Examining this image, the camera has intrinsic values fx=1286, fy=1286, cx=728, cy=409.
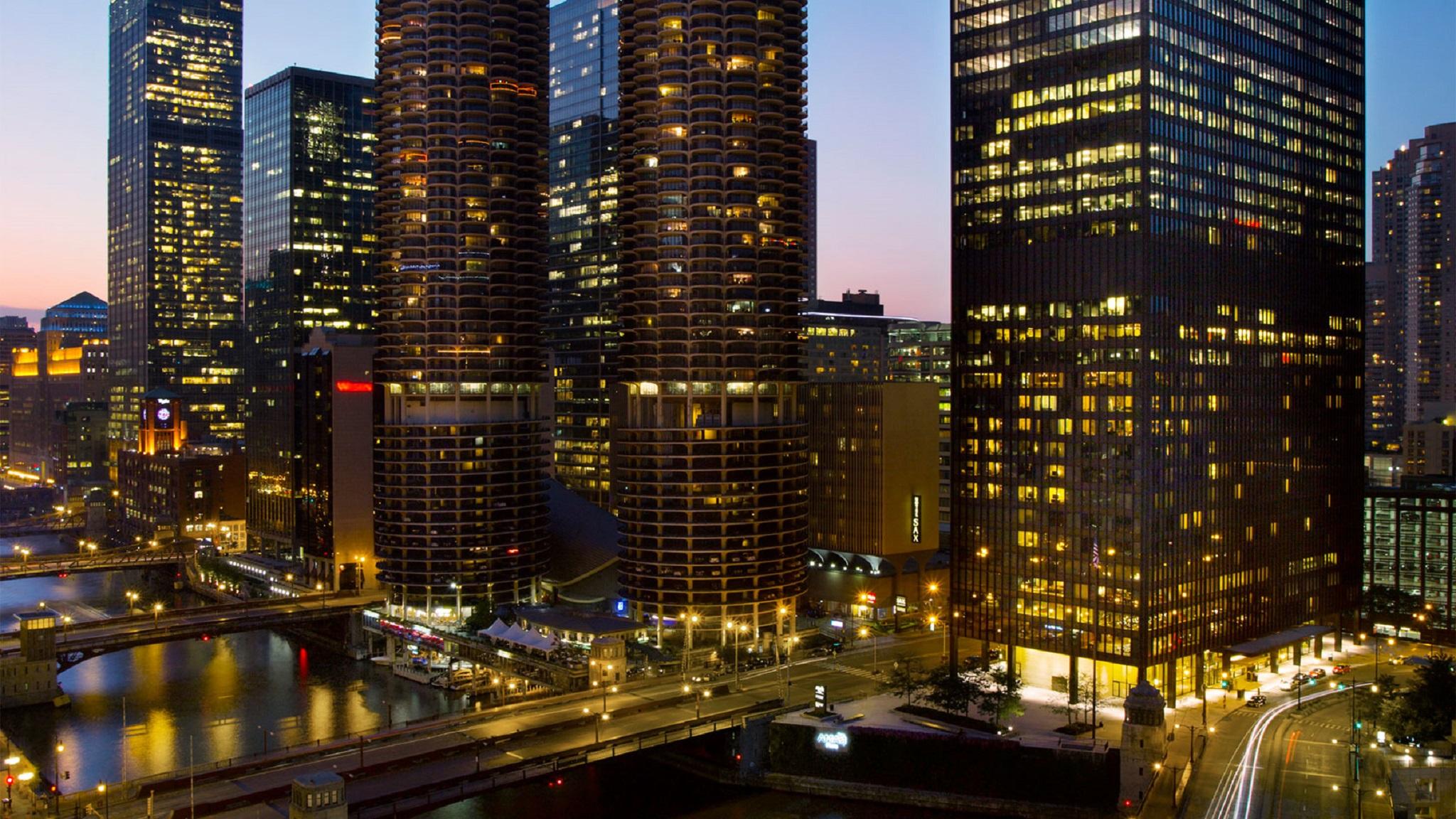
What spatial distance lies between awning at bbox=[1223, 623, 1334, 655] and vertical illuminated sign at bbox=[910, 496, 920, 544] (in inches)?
1993

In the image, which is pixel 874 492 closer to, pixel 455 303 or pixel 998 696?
pixel 998 696

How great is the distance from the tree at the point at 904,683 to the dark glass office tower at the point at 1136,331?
11.3 metres

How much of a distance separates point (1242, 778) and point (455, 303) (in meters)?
118

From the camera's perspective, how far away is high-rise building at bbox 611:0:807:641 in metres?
157

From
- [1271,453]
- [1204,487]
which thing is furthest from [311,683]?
[1271,453]

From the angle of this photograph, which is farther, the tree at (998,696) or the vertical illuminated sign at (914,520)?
the vertical illuminated sign at (914,520)

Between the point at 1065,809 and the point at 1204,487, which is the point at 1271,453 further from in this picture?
the point at 1065,809

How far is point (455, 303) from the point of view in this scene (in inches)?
7028

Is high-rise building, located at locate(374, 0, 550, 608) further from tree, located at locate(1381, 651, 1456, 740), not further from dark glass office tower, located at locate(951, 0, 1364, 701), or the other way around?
tree, located at locate(1381, 651, 1456, 740)

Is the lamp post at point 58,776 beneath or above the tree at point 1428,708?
beneath

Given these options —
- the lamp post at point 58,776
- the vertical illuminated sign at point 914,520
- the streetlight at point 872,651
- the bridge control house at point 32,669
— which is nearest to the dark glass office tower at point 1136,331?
the streetlight at point 872,651

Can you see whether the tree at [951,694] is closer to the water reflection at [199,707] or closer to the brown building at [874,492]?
the brown building at [874,492]

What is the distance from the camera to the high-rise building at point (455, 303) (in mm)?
175625

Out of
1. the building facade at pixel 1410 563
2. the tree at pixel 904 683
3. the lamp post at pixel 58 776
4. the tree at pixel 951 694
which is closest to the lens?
the lamp post at pixel 58 776
